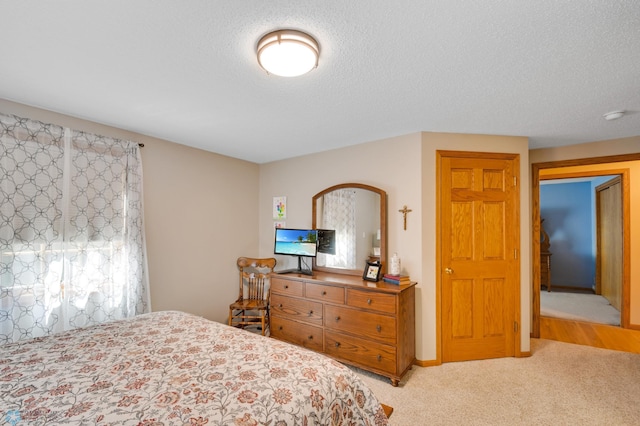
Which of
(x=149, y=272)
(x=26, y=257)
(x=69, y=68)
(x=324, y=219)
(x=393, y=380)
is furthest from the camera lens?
(x=324, y=219)

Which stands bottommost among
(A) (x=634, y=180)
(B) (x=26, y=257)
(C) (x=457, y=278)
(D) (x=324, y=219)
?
(C) (x=457, y=278)

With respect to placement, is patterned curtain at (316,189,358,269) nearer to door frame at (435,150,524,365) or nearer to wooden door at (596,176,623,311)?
door frame at (435,150,524,365)

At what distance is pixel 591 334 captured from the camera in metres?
3.67

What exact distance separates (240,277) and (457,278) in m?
2.83

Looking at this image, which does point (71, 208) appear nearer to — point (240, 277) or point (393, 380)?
point (240, 277)

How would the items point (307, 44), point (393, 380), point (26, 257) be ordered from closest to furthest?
point (307, 44)
point (26, 257)
point (393, 380)

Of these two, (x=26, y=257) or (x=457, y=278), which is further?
(x=457, y=278)

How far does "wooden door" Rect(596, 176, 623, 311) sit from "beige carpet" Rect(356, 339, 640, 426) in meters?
2.06

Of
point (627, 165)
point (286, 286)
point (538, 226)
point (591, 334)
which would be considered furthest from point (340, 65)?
point (627, 165)

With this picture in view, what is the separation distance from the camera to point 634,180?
3.95 m

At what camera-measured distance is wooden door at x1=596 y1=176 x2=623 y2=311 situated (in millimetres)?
4402

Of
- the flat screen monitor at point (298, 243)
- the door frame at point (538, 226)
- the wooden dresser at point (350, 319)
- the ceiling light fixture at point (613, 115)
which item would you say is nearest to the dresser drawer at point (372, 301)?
the wooden dresser at point (350, 319)

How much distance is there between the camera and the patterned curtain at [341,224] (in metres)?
3.41

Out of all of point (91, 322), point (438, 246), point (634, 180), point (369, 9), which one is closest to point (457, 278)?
point (438, 246)
